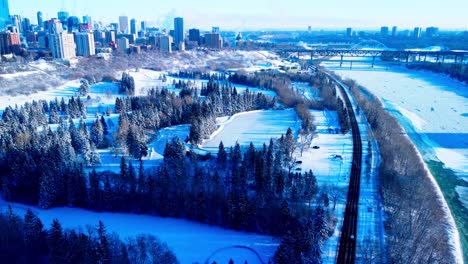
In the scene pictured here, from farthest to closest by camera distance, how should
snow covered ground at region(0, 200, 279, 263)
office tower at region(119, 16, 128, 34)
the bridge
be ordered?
1. office tower at region(119, 16, 128, 34)
2. the bridge
3. snow covered ground at region(0, 200, 279, 263)

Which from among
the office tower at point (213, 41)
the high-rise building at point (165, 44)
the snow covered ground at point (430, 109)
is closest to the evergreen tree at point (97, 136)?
the snow covered ground at point (430, 109)

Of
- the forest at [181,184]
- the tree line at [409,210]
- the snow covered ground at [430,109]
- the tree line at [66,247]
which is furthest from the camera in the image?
the snow covered ground at [430,109]

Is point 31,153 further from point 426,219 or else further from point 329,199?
point 426,219

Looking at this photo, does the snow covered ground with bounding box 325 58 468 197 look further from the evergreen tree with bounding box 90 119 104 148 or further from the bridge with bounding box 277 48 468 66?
the evergreen tree with bounding box 90 119 104 148

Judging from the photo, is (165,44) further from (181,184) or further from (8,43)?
(181,184)

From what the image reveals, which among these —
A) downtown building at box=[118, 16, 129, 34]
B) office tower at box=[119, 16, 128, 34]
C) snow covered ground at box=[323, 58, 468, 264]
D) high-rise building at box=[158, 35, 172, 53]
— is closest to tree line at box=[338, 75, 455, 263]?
snow covered ground at box=[323, 58, 468, 264]

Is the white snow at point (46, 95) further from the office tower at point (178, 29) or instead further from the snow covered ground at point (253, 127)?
the office tower at point (178, 29)

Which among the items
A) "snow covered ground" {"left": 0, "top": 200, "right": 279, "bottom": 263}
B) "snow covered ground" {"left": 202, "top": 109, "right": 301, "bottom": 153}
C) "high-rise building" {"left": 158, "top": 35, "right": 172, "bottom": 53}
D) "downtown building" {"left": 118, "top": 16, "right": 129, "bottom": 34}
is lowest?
"snow covered ground" {"left": 0, "top": 200, "right": 279, "bottom": 263}
